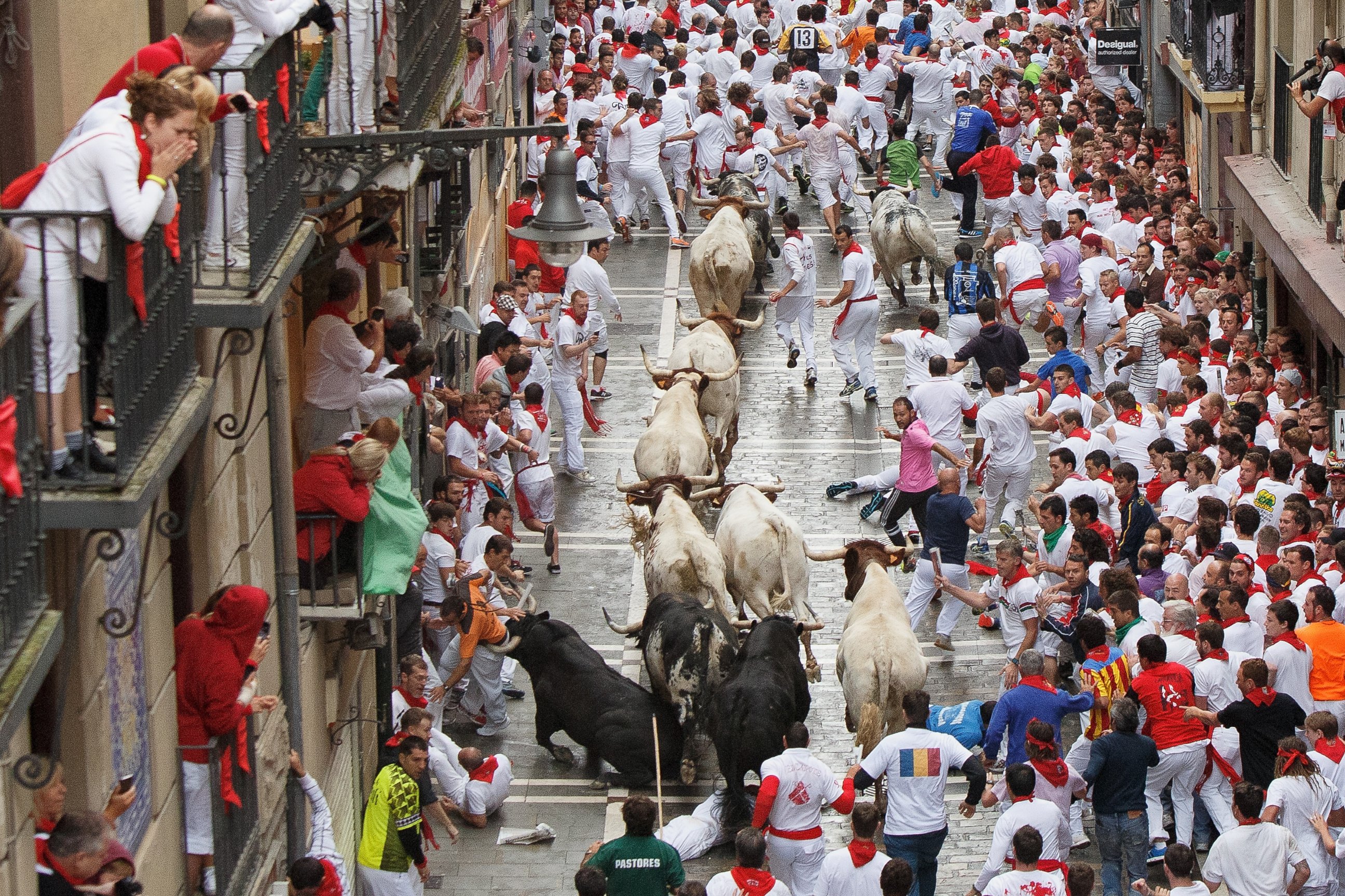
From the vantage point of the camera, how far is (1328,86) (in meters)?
18.0

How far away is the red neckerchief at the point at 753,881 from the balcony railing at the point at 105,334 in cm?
531

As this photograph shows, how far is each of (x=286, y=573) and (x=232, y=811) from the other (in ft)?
6.84

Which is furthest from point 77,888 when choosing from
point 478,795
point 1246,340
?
point 1246,340

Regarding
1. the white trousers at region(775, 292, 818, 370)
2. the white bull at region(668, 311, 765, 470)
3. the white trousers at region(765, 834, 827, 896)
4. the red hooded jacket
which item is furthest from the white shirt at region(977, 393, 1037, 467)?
the red hooded jacket

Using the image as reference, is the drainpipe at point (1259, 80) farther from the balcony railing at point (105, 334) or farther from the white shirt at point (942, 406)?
the balcony railing at point (105, 334)

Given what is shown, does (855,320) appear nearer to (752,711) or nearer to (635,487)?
(635,487)

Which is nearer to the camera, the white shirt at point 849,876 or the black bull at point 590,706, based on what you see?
the white shirt at point 849,876

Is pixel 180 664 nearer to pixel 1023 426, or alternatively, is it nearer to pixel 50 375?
pixel 50 375

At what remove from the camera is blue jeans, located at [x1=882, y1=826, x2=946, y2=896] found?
43.3ft

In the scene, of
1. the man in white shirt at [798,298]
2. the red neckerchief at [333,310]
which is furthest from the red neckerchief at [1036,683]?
the man in white shirt at [798,298]

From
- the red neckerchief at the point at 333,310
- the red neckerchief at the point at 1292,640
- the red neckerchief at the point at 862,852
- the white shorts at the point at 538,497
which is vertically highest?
the red neckerchief at the point at 333,310

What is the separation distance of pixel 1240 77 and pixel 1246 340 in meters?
7.84

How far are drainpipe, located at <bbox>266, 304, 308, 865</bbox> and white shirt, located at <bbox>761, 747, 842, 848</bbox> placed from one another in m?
3.12

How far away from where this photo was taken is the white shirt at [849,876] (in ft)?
40.4
